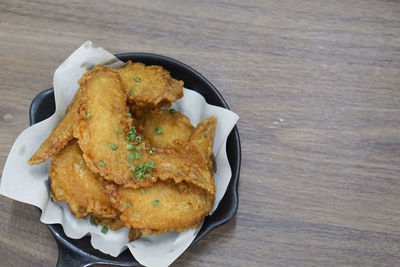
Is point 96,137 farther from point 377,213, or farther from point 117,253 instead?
point 377,213

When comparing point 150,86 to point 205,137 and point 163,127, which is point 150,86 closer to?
point 163,127

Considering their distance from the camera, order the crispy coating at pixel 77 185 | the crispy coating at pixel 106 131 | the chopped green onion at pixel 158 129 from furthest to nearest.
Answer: the chopped green onion at pixel 158 129
the crispy coating at pixel 77 185
the crispy coating at pixel 106 131

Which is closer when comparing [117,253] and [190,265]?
[117,253]

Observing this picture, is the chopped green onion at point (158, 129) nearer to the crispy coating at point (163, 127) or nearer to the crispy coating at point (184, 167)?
the crispy coating at point (163, 127)

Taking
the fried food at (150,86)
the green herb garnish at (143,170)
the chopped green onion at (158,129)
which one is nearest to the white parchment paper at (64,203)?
the fried food at (150,86)

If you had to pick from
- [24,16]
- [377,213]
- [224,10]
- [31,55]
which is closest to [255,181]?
[377,213]

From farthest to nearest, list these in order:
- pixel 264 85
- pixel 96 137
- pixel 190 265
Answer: pixel 264 85 → pixel 190 265 → pixel 96 137
